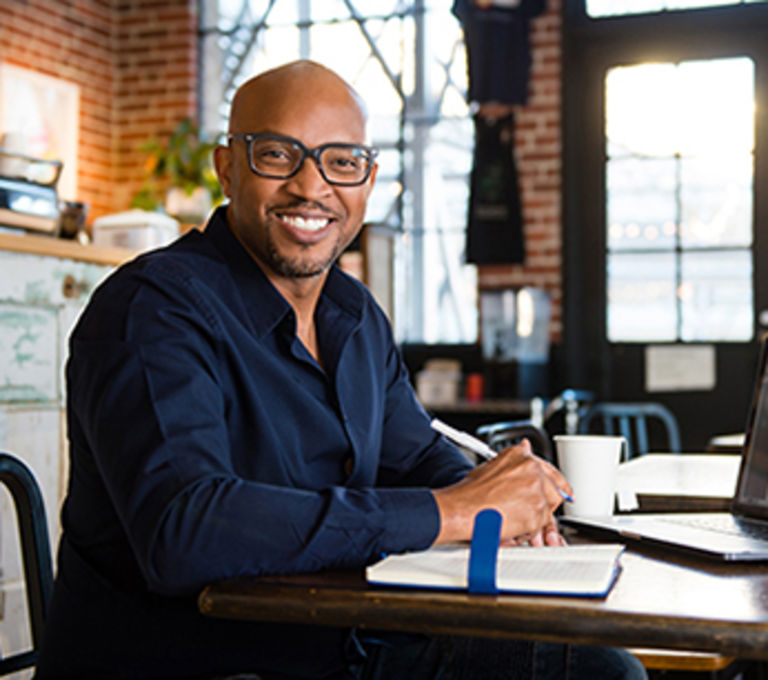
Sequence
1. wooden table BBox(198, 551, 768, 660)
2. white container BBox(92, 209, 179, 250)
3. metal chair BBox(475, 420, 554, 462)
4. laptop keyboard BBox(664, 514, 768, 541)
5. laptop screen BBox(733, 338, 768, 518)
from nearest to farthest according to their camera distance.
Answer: wooden table BBox(198, 551, 768, 660)
laptop keyboard BBox(664, 514, 768, 541)
laptop screen BBox(733, 338, 768, 518)
metal chair BBox(475, 420, 554, 462)
white container BBox(92, 209, 179, 250)

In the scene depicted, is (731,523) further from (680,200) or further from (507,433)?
(680,200)

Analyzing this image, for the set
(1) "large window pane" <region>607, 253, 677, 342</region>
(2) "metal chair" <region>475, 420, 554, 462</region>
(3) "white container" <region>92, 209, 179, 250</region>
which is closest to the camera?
(2) "metal chair" <region>475, 420, 554, 462</region>

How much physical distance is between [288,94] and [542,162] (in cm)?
424

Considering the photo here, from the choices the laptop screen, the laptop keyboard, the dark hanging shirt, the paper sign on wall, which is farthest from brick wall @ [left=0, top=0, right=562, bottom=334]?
the laptop keyboard

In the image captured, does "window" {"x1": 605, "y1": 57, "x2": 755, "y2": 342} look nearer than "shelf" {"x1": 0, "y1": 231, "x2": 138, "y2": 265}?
No

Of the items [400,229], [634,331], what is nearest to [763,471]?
[634,331]

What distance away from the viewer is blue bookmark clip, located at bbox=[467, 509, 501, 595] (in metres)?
1.01

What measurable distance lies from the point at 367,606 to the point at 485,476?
29 cm

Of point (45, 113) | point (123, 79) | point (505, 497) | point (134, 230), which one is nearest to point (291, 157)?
point (505, 497)

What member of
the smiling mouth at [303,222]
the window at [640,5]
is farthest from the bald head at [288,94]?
the window at [640,5]

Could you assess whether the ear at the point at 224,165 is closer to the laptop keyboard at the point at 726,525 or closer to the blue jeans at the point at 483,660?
the blue jeans at the point at 483,660

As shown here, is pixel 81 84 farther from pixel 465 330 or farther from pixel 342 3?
pixel 465 330

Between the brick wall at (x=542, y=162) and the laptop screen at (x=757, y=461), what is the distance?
385cm

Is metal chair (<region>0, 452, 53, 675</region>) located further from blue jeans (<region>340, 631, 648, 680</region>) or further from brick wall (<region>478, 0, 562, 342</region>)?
brick wall (<region>478, 0, 562, 342</region>)
